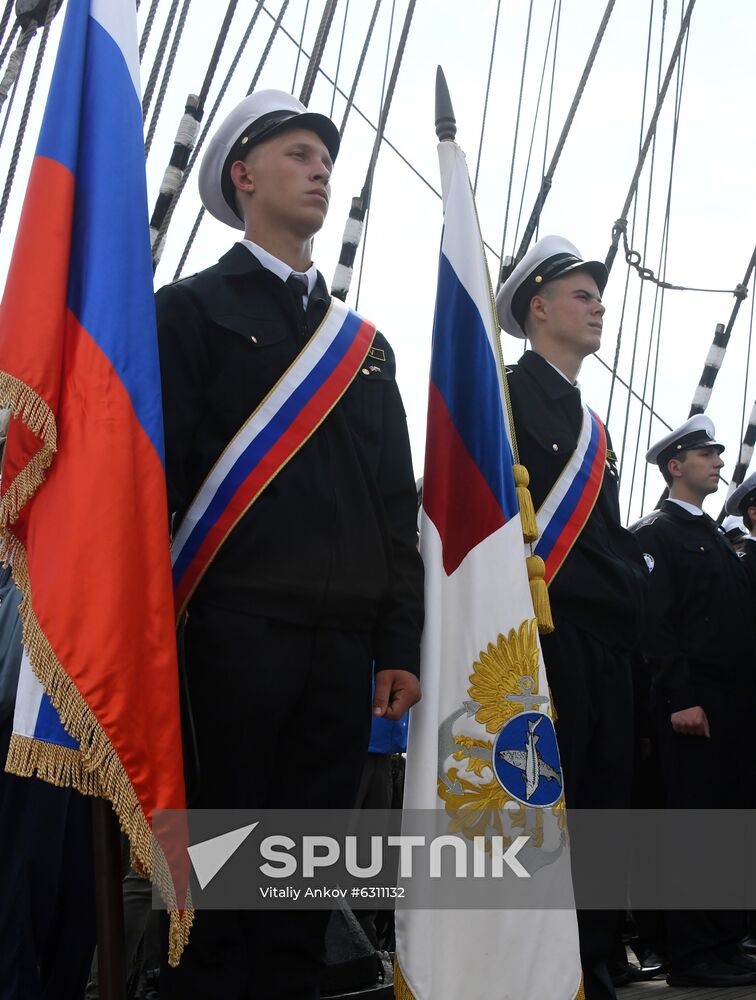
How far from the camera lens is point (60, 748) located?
2.26 m

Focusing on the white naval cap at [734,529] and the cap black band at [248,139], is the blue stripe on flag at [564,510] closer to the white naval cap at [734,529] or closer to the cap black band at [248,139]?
the cap black band at [248,139]

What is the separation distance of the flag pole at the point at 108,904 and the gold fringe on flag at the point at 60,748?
0.17 ft

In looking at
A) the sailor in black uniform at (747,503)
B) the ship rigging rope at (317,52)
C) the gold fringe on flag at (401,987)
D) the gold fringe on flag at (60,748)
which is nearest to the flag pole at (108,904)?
the gold fringe on flag at (60,748)

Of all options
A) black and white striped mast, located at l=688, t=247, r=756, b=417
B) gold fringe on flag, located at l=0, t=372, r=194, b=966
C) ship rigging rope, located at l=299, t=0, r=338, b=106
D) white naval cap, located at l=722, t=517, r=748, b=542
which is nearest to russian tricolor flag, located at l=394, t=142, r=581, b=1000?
gold fringe on flag, located at l=0, t=372, r=194, b=966

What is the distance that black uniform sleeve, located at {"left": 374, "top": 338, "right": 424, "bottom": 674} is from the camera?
2.52m

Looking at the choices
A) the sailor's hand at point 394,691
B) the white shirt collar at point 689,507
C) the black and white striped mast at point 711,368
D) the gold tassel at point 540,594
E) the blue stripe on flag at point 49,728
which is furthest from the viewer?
the black and white striped mast at point 711,368

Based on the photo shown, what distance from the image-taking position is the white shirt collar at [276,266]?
8.74ft

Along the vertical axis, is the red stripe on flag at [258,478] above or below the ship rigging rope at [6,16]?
below

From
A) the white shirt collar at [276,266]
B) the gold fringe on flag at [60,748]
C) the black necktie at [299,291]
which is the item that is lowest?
the gold fringe on flag at [60,748]

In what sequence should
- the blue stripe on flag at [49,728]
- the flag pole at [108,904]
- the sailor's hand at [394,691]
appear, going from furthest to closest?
the sailor's hand at [394,691] → the blue stripe on flag at [49,728] → the flag pole at [108,904]

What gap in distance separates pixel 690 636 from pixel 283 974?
8.33 feet

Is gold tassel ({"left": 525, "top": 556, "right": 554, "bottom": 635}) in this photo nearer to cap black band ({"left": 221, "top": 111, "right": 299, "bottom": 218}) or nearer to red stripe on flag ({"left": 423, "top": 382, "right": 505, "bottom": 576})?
red stripe on flag ({"left": 423, "top": 382, "right": 505, "bottom": 576})

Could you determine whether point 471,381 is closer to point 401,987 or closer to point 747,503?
point 401,987

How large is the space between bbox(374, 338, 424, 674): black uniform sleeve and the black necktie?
0.82 feet
